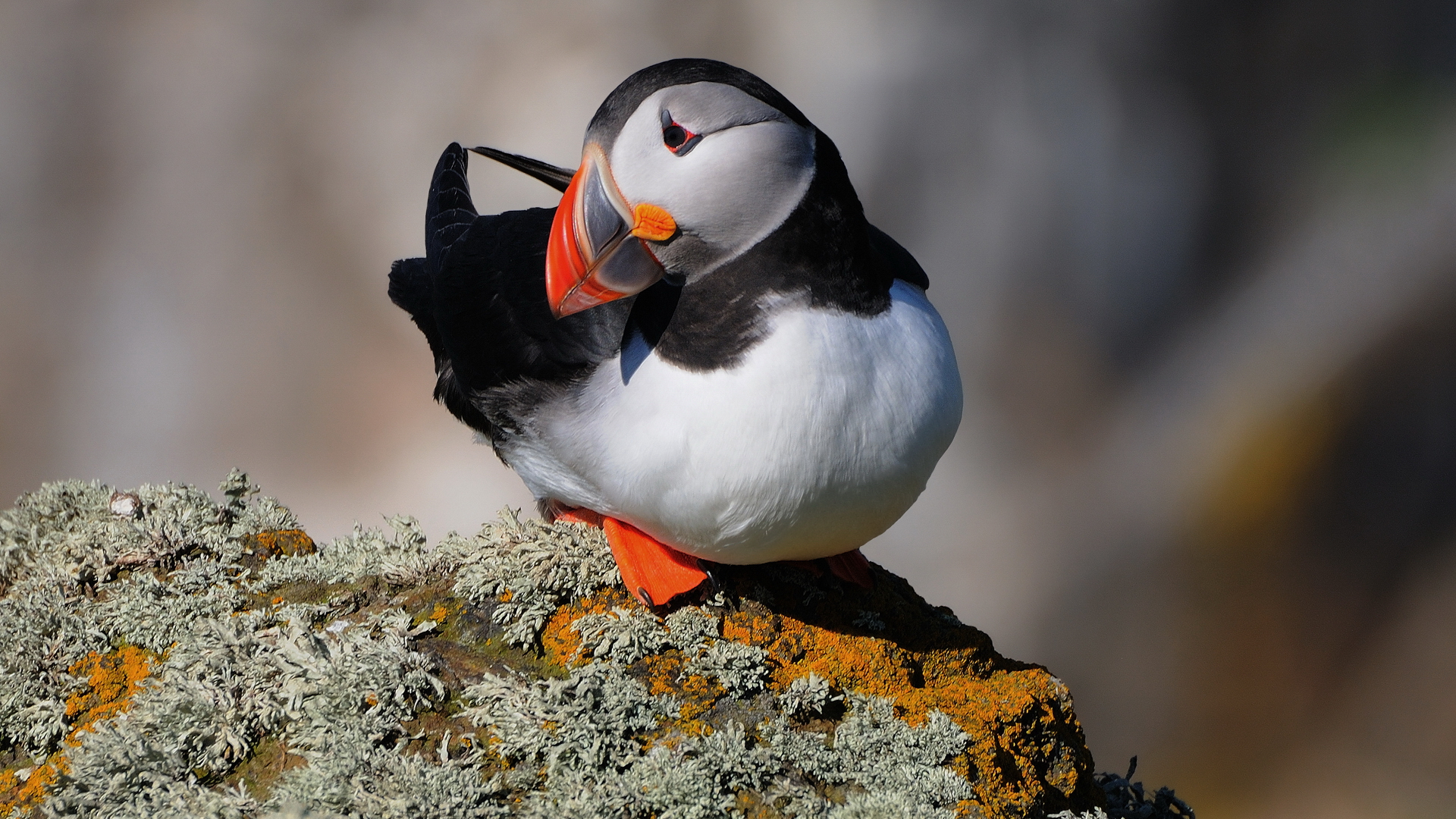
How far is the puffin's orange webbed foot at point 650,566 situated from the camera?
2463mm

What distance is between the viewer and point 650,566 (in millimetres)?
2512

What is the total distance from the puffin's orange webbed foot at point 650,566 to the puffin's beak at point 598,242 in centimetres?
60

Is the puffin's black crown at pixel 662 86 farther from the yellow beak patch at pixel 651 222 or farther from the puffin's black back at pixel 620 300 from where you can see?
the yellow beak patch at pixel 651 222

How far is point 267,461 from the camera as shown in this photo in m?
7.24

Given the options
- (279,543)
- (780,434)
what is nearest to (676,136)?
(780,434)

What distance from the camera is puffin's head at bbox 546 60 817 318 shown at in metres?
2.12

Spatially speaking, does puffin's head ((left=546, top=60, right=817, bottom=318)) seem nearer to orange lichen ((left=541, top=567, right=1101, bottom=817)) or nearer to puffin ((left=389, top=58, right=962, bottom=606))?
puffin ((left=389, top=58, right=962, bottom=606))

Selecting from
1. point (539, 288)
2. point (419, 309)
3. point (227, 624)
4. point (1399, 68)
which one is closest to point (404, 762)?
point (227, 624)

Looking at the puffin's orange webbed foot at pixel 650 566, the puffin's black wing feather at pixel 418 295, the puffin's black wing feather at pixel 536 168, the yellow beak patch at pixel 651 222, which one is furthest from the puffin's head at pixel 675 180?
the puffin's black wing feather at pixel 418 295

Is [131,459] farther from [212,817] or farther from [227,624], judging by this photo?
[212,817]

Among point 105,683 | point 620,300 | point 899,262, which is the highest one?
point 899,262

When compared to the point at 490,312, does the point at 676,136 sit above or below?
below

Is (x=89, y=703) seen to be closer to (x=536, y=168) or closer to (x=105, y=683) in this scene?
(x=105, y=683)

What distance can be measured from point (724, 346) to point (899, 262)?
783mm
